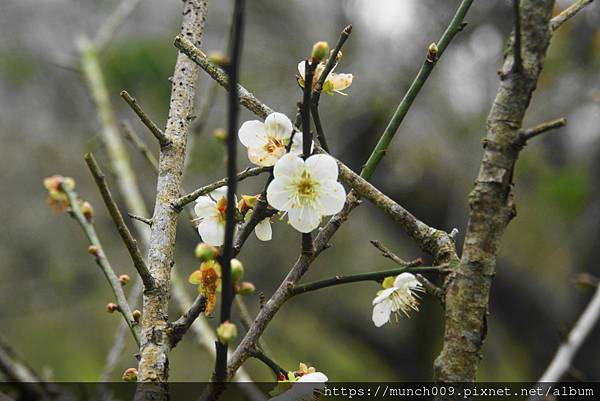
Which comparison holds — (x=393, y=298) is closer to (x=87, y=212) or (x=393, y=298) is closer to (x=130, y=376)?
(x=130, y=376)

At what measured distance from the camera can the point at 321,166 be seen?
48cm

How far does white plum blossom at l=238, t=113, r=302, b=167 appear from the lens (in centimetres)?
49

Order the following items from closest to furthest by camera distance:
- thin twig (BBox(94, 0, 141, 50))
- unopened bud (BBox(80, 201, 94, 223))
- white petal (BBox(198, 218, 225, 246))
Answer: white petal (BBox(198, 218, 225, 246)), unopened bud (BBox(80, 201, 94, 223)), thin twig (BBox(94, 0, 141, 50))

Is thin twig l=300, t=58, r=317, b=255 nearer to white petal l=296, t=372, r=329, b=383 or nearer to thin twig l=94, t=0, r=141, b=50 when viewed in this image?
white petal l=296, t=372, r=329, b=383

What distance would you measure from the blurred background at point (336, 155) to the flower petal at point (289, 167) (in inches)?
88.4

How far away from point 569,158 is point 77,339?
3054 millimetres

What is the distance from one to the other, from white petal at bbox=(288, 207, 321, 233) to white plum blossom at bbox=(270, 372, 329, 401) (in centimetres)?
12

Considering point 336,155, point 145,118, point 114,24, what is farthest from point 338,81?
point 336,155

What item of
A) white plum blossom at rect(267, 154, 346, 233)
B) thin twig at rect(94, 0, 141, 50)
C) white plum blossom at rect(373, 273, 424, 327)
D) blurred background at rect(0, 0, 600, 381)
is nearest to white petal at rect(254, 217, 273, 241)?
white plum blossom at rect(267, 154, 346, 233)

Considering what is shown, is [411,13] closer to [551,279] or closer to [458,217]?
[458,217]

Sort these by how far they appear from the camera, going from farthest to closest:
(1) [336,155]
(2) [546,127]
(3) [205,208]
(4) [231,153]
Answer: (1) [336,155]
(3) [205,208]
(2) [546,127]
(4) [231,153]

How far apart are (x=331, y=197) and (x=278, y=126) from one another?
7 cm

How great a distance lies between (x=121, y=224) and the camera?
449mm

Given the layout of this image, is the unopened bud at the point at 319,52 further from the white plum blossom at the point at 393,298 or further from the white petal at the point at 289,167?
the white plum blossom at the point at 393,298
